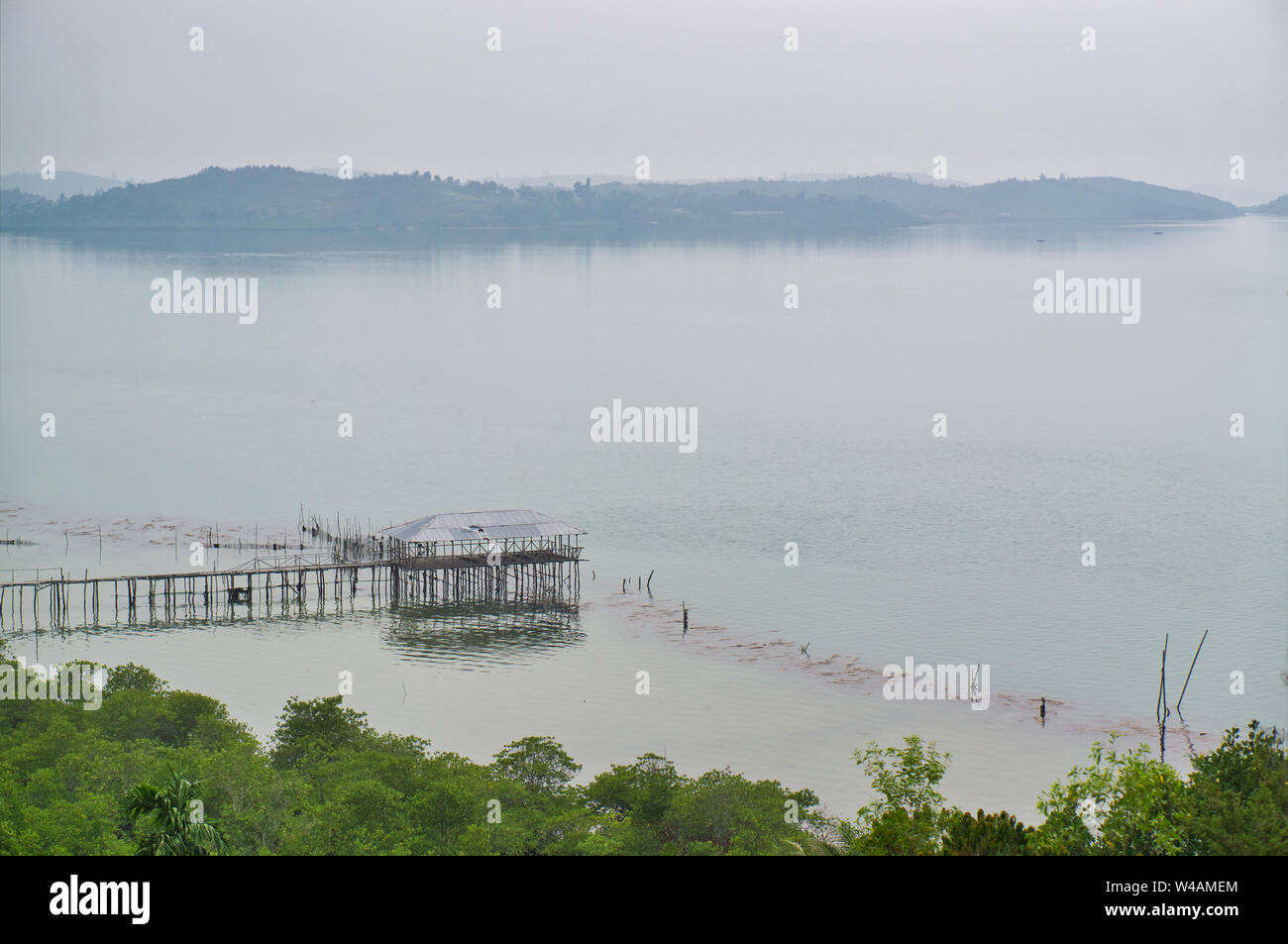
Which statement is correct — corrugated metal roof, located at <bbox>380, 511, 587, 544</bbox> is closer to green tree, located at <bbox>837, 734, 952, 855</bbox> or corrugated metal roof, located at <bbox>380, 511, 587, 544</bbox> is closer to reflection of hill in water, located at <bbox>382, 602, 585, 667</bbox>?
reflection of hill in water, located at <bbox>382, 602, 585, 667</bbox>

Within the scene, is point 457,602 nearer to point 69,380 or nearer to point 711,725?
point 711,725

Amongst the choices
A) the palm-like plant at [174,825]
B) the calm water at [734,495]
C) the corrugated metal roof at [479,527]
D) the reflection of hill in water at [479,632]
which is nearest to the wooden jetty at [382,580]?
the corrugated metal roof at [479,527]

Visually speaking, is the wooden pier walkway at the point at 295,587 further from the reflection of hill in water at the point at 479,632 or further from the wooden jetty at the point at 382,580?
the reflection of hill in water at the point at 479,632

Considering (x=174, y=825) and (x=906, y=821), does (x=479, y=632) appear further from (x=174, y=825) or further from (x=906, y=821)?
(x=906, y=821)

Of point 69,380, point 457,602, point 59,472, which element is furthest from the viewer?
point 69,380

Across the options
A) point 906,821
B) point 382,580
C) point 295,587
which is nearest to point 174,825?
point 906,821

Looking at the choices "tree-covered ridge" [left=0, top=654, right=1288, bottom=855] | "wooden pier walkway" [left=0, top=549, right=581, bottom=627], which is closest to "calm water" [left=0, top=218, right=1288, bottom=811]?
"wooden pier walkway" [left=0, top=549, right=581, bottom=627]
